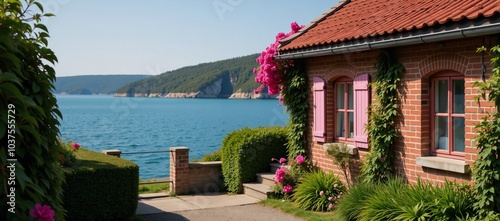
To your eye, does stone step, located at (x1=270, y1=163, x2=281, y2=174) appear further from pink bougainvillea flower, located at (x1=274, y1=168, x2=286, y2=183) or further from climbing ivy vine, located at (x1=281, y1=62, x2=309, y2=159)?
pink bougainvillea flower, located at (x1=274, y1=168, x2=286, y2=183)

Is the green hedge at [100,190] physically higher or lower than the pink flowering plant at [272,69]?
lower

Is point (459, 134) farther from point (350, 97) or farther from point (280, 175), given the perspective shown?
point (280, 175)

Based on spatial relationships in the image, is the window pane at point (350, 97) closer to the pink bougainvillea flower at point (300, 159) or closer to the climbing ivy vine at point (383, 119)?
the climbing ivy vine at point (383, 119)

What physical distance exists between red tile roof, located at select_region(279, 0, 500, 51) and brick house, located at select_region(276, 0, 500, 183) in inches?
0.9

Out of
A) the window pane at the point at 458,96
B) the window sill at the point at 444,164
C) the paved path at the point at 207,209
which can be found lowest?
the paved path at the point at 207,209

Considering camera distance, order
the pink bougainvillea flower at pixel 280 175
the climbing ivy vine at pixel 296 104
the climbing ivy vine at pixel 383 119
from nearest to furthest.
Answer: the climbing ivy vine at pixel 383 119 < the pink bougainvillea flower at pixel 280 175 < the climbing ivy vine at pixel 296 104

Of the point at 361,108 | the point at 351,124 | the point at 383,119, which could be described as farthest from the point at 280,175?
the point at 383,119

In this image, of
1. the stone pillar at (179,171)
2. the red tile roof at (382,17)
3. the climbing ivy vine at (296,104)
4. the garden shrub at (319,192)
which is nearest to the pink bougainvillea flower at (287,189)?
the garden shrub at (319,192)

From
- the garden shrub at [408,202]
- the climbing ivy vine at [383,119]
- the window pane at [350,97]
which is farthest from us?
the window pane at [350,97]

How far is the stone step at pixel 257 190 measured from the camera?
1105 centimetres

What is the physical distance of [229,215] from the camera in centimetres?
971

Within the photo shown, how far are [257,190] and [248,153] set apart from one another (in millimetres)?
1128

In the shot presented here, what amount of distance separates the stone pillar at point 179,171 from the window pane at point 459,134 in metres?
6.36

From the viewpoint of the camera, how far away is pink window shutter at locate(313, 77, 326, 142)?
408 inches
